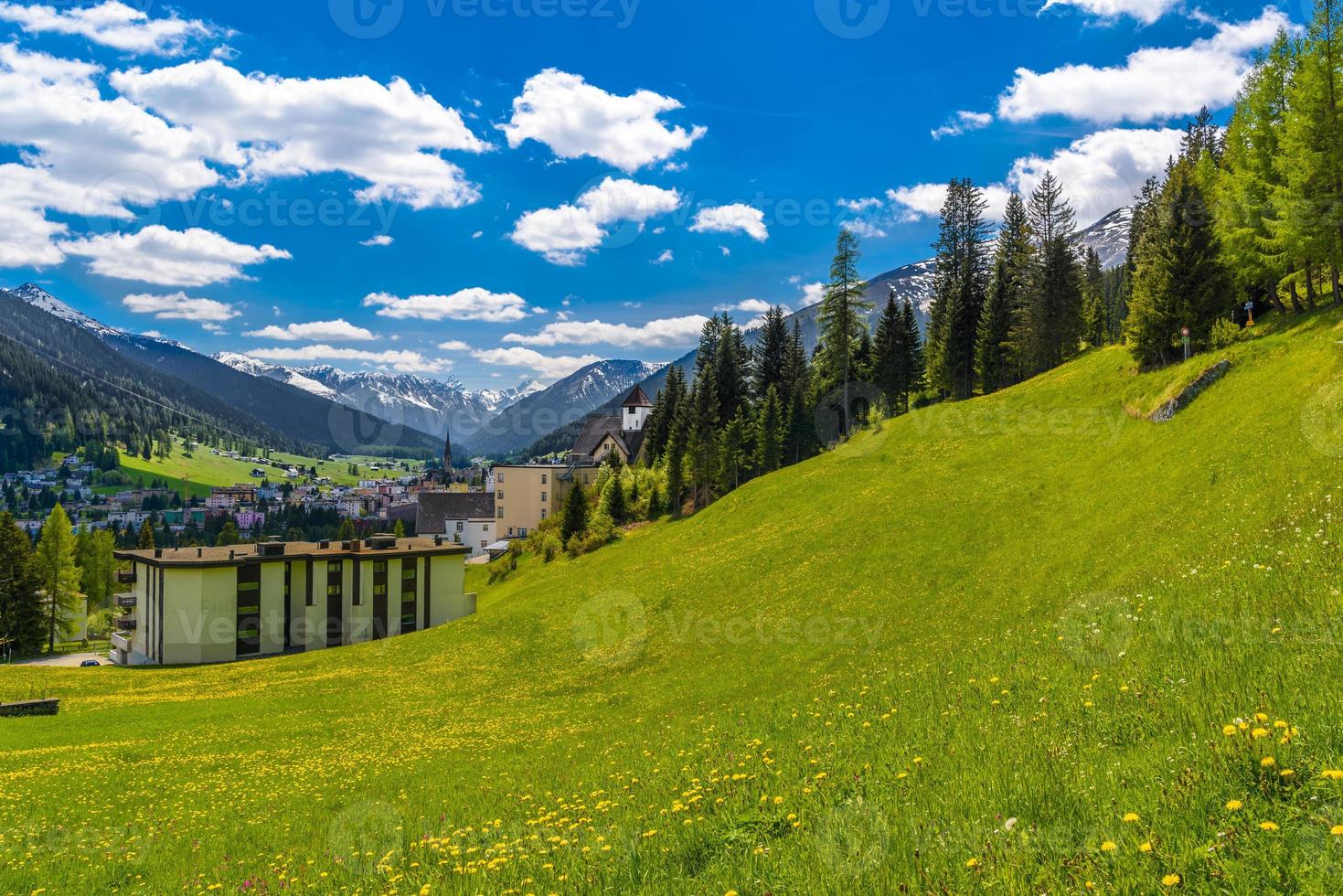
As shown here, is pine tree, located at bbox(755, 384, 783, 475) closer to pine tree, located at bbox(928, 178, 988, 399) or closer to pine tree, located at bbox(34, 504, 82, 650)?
pine tree, located at bbox(928, 178, 988, 399)

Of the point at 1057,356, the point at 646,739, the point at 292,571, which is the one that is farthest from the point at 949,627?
the point at 292,571

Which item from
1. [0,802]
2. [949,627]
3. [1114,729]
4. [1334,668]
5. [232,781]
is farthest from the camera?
[949,627]

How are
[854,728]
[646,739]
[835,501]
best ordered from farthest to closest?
[835,501] → [646,739] → [854,728]

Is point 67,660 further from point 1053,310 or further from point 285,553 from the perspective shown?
point 1053,310

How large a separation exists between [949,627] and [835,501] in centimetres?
2311

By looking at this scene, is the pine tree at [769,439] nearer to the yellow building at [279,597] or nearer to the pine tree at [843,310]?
the pine tree at [843,310]

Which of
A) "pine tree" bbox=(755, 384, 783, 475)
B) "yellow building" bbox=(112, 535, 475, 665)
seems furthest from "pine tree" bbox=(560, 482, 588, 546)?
"pine tree" bbox=(755, 384, 783, 475)

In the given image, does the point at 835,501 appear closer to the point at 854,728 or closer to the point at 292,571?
the point at 854,728

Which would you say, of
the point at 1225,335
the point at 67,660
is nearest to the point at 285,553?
the point at 67,660

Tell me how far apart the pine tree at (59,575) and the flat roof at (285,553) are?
25.6 m

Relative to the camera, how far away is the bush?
39.7 meters

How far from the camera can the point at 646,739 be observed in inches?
793

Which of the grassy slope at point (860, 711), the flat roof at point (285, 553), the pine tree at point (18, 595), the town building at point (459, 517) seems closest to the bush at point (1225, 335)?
the grassy slope at point (860, 711)

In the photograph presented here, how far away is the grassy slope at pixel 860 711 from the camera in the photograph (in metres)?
6.32
